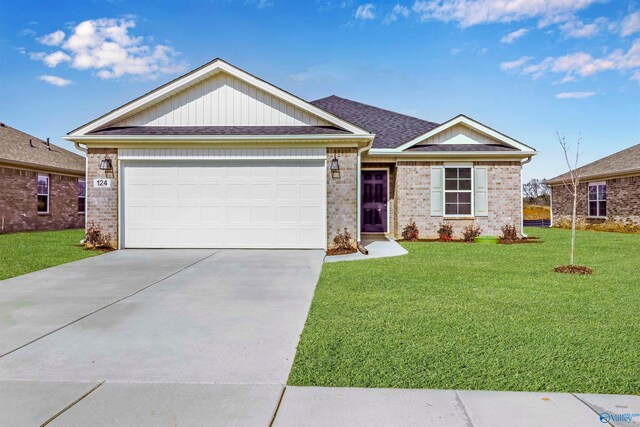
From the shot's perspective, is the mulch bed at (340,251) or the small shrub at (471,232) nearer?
the mulch bed at (340,251)

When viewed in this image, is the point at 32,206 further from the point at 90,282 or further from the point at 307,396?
the point at 307,396

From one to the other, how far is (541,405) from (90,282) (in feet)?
22.5

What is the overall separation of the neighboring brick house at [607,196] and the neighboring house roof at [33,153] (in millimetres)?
23147

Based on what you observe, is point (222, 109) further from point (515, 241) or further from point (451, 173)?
point (515, 241)

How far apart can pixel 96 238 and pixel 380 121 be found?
11980mm

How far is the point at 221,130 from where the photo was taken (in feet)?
35.7

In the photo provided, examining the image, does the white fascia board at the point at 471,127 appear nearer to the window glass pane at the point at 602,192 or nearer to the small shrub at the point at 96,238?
the window glass pane at the point at 602,192

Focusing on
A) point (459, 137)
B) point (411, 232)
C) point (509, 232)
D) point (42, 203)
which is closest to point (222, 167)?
point (411, 232)

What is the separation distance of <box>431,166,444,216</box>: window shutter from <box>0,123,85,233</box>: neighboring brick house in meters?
17.2

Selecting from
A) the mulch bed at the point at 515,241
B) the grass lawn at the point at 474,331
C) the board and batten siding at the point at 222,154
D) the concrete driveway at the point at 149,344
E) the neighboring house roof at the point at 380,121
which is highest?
the neighboring house roof at the point at 380,121

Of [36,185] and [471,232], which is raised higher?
[36,185]

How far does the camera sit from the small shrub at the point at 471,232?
1396 cm

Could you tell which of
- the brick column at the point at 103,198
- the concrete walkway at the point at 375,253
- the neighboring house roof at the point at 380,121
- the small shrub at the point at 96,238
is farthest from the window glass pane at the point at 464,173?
the small shrub at the point at 96,238

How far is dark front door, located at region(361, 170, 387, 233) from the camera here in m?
15.4
